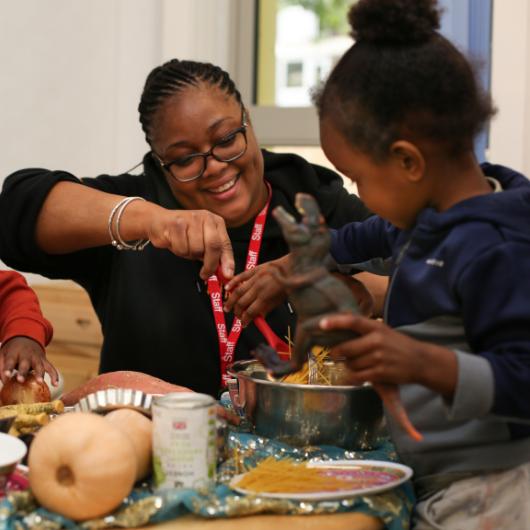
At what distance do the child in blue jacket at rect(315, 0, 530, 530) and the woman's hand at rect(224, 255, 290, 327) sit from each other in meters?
0.23

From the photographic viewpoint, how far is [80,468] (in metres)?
0.99

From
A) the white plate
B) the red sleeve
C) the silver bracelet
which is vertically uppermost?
the silver bracelet

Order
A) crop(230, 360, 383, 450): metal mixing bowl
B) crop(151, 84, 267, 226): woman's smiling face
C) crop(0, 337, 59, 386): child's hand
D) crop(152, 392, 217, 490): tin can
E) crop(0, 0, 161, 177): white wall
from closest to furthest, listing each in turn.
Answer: crop(152, 392, 217, 490): tin can → crop(230, 360, 383, 450): metal mixing bowl → crop(0, 337, 59, 386): child's hand → crop(151, 84, 267, 226): woman's smiling face → crop(0, 0, 161, 177): white wall

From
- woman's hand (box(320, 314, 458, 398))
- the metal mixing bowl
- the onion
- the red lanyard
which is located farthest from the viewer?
the red lanyard

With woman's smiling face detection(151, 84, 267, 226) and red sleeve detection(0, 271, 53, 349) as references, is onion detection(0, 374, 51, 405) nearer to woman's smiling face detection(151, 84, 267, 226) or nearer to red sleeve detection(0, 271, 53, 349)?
red sleeve detection(0, 271, 53, 349)

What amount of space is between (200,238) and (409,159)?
0.43 metres

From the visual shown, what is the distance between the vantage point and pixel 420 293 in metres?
1.14

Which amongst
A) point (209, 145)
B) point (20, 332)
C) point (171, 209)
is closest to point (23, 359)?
point (20, 332)

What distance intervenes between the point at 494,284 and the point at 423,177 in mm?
166

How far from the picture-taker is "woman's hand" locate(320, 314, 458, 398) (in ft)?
3.14

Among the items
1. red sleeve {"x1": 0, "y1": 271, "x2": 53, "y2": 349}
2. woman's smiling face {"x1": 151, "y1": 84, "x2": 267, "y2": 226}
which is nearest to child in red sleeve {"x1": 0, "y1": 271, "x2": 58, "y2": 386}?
red sleeve {"x1": 0, "y1": 271, "x2": 53, "y2": 349}

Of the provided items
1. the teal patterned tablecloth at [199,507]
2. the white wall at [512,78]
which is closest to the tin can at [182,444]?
the teal patterned tablecloth at [199,507]

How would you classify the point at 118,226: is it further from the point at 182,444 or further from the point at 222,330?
the point at 182,444

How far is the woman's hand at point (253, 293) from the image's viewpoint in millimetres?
1366
